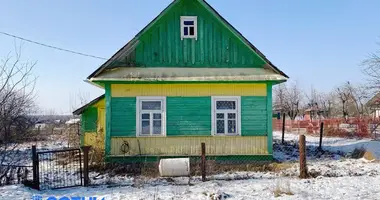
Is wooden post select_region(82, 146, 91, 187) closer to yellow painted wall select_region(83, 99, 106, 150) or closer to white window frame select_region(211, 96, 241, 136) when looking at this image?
yellow painted wall select_region(83, 99, 106, 150)

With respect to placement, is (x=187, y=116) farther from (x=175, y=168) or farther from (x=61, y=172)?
(x=61, y=172)

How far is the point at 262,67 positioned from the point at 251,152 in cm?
332

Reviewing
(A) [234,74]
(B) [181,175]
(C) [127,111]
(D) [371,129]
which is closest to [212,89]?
(A) [234,74]

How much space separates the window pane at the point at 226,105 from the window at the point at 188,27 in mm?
2732

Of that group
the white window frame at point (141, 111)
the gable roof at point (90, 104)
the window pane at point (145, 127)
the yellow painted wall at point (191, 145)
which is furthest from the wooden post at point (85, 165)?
the gable roof at point (90, 104)

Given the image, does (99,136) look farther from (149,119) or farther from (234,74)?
(234,74)

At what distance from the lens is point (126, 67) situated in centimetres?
1348

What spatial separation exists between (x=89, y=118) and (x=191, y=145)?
6.81m

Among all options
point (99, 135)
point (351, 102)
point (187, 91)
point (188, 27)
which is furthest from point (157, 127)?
point (351, 102)

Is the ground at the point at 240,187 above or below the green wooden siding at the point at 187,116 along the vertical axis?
below

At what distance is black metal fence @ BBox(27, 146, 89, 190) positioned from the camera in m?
9.20

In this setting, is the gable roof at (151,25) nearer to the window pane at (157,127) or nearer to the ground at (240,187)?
the window pane at (157,127)

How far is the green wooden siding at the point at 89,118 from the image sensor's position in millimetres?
17325

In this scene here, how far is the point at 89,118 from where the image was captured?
1772cm
